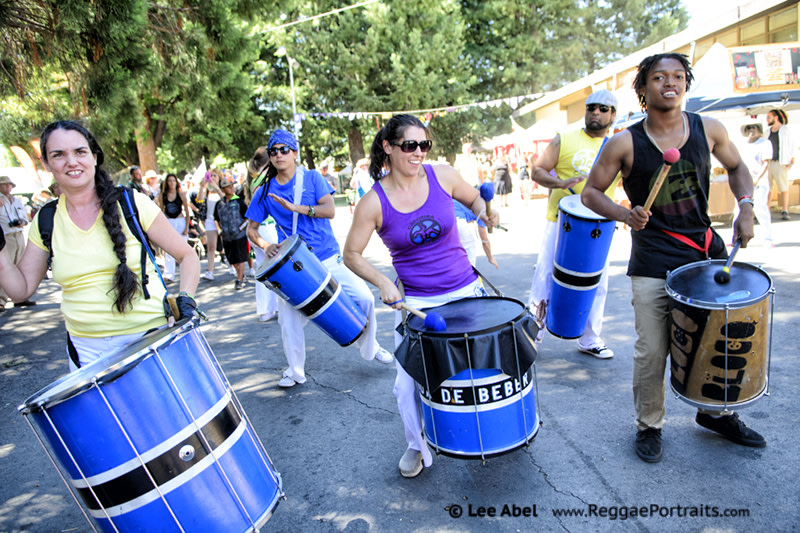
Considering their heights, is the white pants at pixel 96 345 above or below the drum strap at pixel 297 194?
below

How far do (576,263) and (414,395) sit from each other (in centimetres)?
162

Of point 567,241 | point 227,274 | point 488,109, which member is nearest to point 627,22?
point 488,109

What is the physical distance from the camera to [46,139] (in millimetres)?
2426

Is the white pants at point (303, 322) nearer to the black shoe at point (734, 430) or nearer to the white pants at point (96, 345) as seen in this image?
the white pants at point (96, 345)

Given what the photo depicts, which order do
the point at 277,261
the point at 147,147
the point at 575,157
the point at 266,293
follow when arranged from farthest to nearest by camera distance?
the point at 147,147, the point at 266,293, the point at 575,157, the point at 277,261

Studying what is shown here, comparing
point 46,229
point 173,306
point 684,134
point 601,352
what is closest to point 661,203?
point 684,134

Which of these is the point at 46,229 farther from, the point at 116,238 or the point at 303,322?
the point at 303,322

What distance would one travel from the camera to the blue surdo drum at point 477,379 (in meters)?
2.29

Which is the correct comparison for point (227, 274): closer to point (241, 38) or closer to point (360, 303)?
point (241, 38)

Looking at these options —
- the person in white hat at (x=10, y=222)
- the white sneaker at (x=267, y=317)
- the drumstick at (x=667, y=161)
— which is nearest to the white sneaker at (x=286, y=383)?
the white sneaker at (x=267, y=317)

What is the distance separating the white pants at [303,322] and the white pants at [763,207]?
5932 millimetres

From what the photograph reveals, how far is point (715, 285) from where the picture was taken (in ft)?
8.45

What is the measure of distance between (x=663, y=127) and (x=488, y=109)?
32198mm

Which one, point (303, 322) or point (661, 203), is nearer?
point (661, 203)
